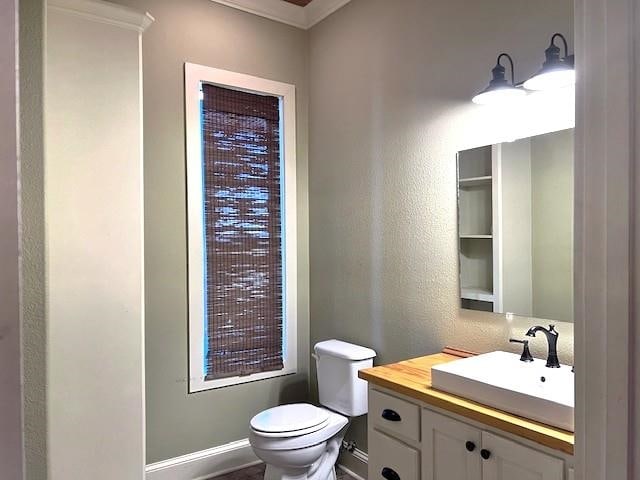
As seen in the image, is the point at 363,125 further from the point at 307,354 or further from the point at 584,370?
the point at 584,370

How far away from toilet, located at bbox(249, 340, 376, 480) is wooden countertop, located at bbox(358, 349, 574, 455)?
0.53m

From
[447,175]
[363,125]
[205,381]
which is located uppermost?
[363,125]

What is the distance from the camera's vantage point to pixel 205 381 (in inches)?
107

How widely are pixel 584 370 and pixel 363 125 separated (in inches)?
85.5

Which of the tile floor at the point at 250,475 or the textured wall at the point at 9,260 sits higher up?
the textured wall at the point at 9,260

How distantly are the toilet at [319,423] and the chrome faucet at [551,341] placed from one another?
3.27 ft

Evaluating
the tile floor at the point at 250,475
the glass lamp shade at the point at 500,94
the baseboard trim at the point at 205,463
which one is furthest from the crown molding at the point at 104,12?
the tile floor at the point at 250,475

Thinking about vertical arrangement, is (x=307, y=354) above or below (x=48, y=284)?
below

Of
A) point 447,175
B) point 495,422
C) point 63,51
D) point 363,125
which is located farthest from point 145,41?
point 495,422

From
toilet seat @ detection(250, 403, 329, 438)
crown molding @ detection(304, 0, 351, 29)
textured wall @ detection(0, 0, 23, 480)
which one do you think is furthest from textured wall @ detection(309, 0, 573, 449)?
textured wall @ detection(0, 0, 23, 480)

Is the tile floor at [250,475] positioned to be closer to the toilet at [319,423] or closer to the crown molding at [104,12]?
the toilet at [319,423]

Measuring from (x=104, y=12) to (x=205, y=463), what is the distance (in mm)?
2398

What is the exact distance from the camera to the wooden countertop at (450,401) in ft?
4.13

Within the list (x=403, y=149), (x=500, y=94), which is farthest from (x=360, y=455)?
(x=500, y=94)
